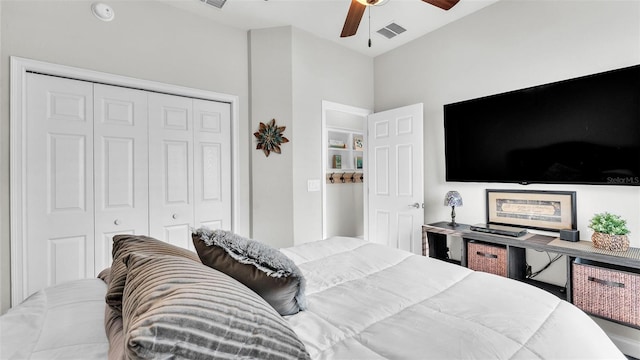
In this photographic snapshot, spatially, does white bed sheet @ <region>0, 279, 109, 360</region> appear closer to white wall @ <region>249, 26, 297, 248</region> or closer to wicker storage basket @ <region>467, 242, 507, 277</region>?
white wall @ <region>249, 26, 297, 248</region>

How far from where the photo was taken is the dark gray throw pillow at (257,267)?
97 cm

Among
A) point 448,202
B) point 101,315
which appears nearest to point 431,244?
point 448,202

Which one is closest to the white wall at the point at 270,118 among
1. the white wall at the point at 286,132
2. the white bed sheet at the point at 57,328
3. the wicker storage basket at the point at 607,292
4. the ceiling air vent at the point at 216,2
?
the white wall at the point at 286,132

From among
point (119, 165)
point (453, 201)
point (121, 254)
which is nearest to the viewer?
point (121, 254)

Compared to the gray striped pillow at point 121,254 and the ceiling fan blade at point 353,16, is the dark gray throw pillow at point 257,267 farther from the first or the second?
the ceiling fan blade at point 353,16

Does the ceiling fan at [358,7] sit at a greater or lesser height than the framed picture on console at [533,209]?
greater

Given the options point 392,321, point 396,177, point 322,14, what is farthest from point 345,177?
point 392,321

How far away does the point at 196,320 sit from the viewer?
0.56 meters

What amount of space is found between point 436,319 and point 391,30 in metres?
3.14

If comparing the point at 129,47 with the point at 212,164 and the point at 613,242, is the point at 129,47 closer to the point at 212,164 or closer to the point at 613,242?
the point at 212,164

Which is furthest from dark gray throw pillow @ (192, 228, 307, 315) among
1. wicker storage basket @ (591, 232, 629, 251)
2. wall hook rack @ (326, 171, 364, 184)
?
wall hook rack @ (326, 171, 364, 184)

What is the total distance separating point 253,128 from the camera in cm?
310

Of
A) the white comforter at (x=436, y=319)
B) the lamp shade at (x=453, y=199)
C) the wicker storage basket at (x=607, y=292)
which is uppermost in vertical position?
Answer: the lamp shade at (x=453, y=199)

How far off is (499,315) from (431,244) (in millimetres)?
2115
